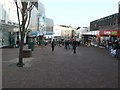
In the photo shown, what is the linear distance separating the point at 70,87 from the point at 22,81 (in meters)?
2.09

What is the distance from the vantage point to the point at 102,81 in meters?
11.7

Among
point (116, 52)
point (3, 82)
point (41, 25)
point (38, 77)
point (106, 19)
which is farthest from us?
point (41, 25)

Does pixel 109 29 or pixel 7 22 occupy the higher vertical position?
pixel 7 22

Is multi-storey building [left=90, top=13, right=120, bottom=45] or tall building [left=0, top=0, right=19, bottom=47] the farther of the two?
tall building [left=0, top=0, right=19, bottom=47]

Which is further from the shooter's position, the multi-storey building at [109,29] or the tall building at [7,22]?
the tall building at [7,22]

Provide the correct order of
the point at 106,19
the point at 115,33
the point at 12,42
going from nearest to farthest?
the point at 115,33, the point at 12,42, the point at 106,19

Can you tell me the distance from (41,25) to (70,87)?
75.9 m

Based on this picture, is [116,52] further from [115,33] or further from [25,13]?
[25,13]

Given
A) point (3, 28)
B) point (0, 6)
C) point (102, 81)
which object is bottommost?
point (102, 81)

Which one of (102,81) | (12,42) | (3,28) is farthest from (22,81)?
(12,42)

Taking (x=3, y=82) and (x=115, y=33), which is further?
(x=115, y=33)

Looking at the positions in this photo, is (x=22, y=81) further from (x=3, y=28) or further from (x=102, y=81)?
(x=3, y=28)

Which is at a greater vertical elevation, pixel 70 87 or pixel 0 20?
pixel 0 20

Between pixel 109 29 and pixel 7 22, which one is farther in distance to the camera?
pixel 7 22
